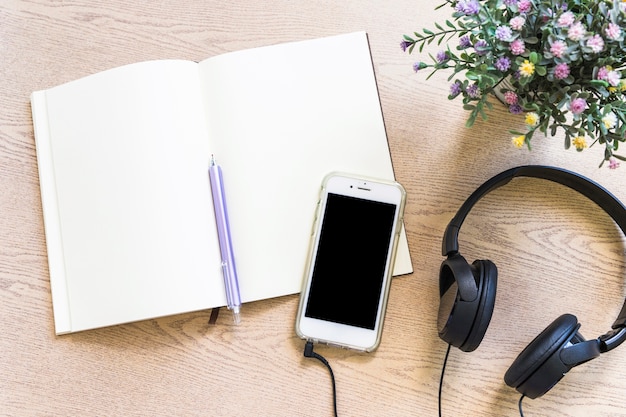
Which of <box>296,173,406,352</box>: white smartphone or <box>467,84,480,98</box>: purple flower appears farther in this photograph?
<box>296,173,406,352</box>: white smartphone

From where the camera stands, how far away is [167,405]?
2.21 feet

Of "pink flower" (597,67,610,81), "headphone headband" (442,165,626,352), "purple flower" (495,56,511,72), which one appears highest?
"pink flower" (597,67,610,81)

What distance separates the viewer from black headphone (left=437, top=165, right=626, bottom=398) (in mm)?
580

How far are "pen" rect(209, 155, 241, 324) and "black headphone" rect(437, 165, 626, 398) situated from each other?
228 millimetres

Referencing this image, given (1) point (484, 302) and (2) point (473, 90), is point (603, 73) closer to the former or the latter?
(2) point (473, 90)

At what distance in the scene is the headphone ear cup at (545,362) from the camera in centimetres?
58

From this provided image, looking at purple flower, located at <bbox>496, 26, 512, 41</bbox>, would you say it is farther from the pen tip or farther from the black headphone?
the pen tip

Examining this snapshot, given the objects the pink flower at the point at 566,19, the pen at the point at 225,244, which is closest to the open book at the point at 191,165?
the pen at the point at 225,244

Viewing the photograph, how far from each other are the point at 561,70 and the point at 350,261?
12.2 inches

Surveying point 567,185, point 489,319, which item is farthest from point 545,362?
point 567,185

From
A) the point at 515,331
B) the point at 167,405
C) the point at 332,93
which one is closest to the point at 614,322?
the point at 515,331

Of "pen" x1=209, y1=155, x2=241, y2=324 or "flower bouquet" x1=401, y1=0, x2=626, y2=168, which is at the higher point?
"flower bouquet" x1=401, y1=0, x2=626, y2=168

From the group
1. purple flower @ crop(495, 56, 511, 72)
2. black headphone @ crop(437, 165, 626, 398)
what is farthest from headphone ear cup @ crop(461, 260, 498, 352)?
purple flower @ crop(495, 56, 511, 72)

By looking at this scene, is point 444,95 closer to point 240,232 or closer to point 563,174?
point 563,174
